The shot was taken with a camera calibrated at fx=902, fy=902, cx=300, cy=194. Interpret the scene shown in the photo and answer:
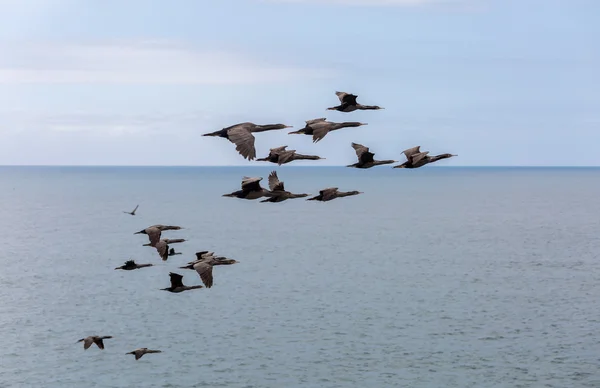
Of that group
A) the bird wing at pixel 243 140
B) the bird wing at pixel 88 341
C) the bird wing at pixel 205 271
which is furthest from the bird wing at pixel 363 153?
the bird wing at pixel 88 341

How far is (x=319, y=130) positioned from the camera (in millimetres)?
33438

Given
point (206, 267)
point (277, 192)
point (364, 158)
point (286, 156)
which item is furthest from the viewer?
point (364, 158)

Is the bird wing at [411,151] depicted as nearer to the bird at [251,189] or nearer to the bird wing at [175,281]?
the bird at [251,189]

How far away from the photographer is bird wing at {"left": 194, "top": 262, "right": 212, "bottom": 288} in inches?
1367

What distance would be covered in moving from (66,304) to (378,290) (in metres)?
45.2

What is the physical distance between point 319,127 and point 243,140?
388 cm

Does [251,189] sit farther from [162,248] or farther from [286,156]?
[162,248]

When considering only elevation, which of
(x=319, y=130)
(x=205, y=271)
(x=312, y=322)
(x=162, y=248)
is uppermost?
(x=319, y=130)

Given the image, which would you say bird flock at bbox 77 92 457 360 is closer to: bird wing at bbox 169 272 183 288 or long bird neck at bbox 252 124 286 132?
long bird neck at bbox 252 124 286 132

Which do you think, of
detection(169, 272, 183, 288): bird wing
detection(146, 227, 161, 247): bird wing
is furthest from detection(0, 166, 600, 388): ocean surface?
detection(146, 227, 161, 247): bird wing

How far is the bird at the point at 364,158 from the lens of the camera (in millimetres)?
38312

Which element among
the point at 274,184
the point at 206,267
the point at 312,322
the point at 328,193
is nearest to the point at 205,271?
the point at 206,267

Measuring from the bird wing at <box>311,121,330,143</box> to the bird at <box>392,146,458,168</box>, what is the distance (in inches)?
196

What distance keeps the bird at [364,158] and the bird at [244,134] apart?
423cm
